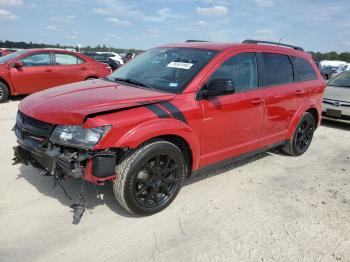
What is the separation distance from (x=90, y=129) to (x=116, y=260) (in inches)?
44.5

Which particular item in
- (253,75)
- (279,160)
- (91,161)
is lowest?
(279,160)

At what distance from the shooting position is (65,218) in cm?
352

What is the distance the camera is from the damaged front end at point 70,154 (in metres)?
3.10

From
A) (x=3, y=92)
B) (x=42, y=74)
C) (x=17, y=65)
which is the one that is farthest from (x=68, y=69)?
(x=3, y=92)

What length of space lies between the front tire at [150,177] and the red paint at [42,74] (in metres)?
7.75

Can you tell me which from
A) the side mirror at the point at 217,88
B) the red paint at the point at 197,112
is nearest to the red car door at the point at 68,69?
the red paint at the point at 197,112

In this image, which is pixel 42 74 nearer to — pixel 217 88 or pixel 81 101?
pixel 81 101

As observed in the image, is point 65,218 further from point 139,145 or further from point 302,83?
point 302,83

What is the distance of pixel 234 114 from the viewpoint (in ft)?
13.9

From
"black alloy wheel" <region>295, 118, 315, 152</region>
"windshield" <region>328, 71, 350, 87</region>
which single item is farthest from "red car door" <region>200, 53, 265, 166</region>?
"windshield" <region>328, 71, 350, 87</region>

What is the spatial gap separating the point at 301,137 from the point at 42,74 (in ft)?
24.9

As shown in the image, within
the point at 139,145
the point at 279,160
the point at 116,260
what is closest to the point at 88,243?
the point at 116,260

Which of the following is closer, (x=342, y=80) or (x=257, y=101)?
(x=257, y=101)

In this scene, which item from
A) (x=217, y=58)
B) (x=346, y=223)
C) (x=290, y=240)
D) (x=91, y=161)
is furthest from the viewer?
(x=217, y=58)
